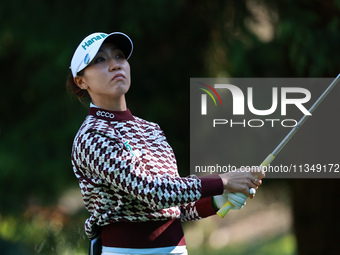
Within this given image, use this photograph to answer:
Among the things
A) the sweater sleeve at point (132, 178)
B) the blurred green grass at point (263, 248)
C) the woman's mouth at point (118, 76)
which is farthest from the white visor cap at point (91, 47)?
the blurred green grass at point (263, 248)

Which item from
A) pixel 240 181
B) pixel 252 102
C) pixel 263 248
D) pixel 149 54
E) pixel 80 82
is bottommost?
pixel 263 248

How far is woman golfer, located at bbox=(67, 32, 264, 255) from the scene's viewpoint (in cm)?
224

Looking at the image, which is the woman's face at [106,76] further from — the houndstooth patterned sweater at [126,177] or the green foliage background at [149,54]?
the green foliage background at [149,54]

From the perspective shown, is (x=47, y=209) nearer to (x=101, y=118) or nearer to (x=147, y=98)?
(x=147, y=98)

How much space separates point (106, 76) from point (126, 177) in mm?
434

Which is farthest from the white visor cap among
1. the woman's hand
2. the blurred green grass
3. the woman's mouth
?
the blurred green grass

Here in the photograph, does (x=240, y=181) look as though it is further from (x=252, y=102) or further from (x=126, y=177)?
(x=252, y=102)

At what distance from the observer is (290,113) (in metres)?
5.36

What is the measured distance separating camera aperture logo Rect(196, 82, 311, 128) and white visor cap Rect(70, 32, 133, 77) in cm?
298

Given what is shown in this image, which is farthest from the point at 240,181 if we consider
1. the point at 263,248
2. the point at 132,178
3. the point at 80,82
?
the point at 263,248

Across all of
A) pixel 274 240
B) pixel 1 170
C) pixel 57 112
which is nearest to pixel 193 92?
pixel 57 112

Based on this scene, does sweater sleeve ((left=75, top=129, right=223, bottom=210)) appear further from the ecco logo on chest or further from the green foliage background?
the green foliage background

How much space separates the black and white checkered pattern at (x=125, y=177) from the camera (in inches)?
87.8

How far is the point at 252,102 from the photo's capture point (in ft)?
18.1
